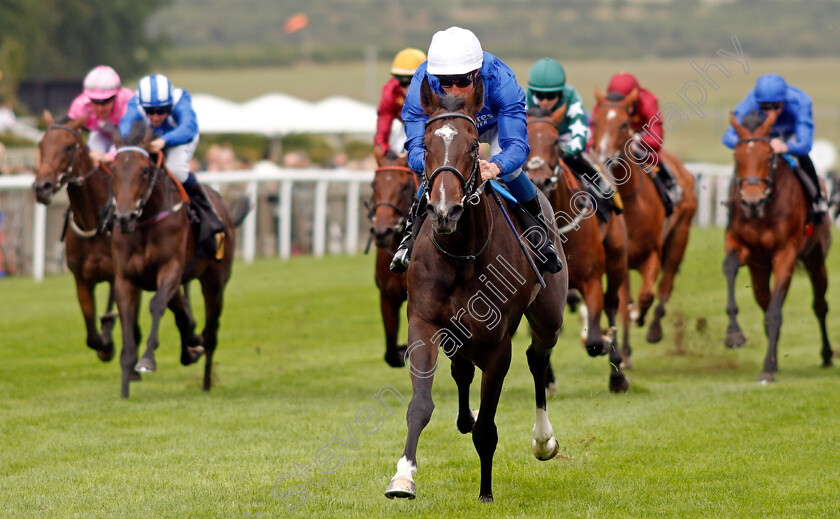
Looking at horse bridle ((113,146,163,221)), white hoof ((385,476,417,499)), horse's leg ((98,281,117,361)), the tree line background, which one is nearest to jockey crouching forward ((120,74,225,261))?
horse bridle ((113,146,163,221))

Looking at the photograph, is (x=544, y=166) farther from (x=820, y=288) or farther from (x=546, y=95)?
(x=820, y=288)

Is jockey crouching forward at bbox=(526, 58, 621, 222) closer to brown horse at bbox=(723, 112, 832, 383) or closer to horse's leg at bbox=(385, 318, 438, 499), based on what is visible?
brown horse at bbox=(723, 112, 832, 383)

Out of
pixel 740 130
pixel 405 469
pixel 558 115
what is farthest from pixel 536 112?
pixel 405 469

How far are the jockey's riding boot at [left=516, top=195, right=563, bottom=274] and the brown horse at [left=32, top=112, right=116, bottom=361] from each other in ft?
13.6

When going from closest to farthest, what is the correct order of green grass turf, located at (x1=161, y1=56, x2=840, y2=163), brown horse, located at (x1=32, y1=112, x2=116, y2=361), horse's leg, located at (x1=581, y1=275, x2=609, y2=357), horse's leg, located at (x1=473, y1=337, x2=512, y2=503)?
horse's leg, located at (x1=473, y1=337, x2=512, y2=503), horse's leg, located at (x1=581, y1=275, x2=609, y2=357), brown horse, located at (x1=32, y1=112, x2=116, y2=361), green grass turf, located at (x1=161, y1=56, x2=840, y2=163)

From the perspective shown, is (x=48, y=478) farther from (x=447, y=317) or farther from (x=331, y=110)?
(x=331, y=110)

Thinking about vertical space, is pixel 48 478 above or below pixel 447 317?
below

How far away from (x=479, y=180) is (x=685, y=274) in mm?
13070

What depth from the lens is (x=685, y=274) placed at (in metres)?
17.8

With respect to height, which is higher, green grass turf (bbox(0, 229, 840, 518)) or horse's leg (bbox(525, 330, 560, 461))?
horse's leg (bbox(525, 330, 560, 461))

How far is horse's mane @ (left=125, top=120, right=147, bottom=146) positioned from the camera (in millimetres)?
8531

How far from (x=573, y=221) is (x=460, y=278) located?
2907 mm

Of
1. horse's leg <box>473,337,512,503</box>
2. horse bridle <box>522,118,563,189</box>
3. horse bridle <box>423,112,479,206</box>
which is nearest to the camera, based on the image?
horse bridle <box>423,112,479,206</box>

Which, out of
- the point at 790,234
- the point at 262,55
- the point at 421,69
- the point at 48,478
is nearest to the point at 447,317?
the point at 421,69
